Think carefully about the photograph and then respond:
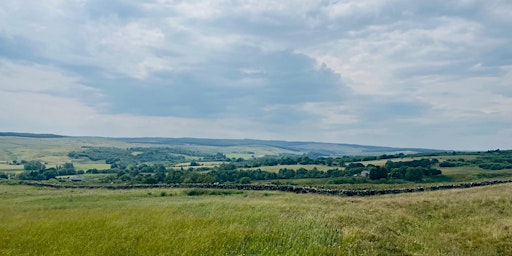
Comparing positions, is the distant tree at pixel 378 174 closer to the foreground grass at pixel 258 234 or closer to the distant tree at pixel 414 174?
the distant tree at pixel 414 174

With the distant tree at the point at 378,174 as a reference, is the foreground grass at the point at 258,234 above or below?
above

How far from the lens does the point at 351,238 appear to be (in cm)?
1620

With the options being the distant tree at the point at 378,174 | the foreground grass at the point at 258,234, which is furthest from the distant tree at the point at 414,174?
the foreground grass at the point at 258,234

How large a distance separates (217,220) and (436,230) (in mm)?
11126

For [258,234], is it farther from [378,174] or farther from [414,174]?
[414,174]

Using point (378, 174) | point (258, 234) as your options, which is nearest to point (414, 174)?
point (378, 174)

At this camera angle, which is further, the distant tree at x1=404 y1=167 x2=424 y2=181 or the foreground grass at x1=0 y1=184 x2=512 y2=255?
the distant tree at x1=404 y1=167 x2=424 y2=181

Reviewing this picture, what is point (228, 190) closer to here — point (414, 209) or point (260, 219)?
point (414, 209)

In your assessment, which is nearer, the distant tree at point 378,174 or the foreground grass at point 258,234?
the foreground grass at point 258,234

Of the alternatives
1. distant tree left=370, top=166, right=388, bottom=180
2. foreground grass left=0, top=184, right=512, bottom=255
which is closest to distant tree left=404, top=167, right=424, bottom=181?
distant tree left=370, top=166, right=388, bottom=180

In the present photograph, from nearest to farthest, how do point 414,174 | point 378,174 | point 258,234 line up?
point 258,234, point 414,174, point 378,174

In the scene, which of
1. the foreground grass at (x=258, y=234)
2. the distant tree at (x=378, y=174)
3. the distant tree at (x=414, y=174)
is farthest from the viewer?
the distant tree at (x=378, y=174)

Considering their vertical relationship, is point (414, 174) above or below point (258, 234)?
below

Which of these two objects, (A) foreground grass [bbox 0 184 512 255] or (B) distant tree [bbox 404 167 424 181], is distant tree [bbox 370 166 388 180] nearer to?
(B) distant tree [bbox 404 167 424 181]
